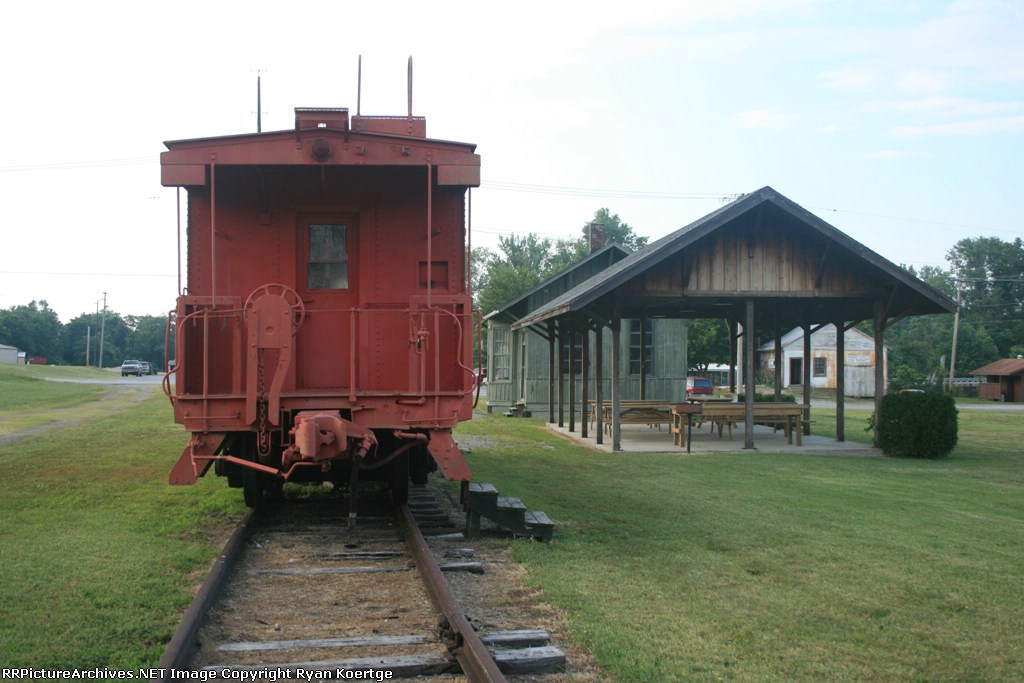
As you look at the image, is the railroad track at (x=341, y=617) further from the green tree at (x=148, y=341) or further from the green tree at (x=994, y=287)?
the green tree at (x=148, y=341)

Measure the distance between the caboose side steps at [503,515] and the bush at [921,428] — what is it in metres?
10.7

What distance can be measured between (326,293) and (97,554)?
2.96 meters

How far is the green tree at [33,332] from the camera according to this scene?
104m

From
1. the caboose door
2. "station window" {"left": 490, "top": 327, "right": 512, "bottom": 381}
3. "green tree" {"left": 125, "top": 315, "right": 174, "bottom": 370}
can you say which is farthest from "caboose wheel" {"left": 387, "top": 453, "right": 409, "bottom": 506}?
"green tree" {"left": 125, "top": 315, "right": 174, "bottom": 370}

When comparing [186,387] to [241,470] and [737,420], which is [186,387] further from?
[737,420]

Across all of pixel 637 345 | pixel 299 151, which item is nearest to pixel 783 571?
pixel 299 151

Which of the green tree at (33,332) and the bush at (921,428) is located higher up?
the green tree at (33,332)

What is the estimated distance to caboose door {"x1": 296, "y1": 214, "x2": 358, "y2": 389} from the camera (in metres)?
8.13

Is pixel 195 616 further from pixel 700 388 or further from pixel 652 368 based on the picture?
pixel 700 388

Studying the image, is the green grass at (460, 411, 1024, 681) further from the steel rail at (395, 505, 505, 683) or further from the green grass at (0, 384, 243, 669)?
the green grass at (0, 384, 243, 669)

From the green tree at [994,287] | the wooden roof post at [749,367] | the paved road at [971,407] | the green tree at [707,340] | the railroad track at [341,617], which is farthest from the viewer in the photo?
the green tree at [994,287]

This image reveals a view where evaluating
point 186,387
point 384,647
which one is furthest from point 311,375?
point 384,647

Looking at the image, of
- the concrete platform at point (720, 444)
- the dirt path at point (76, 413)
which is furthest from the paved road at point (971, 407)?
the dirt path at point (76, 413)

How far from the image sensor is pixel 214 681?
4.20 meters
